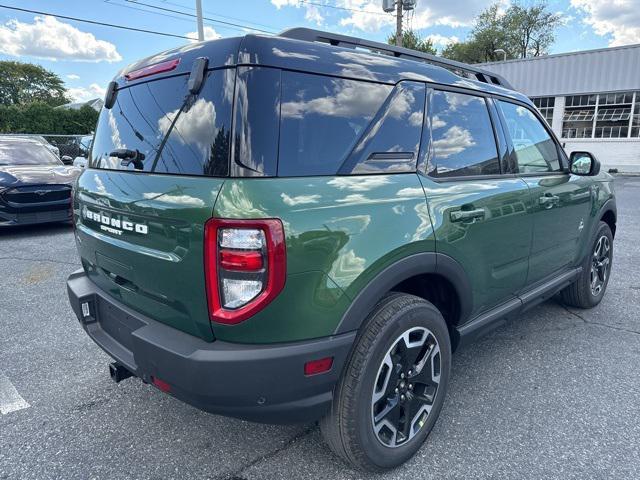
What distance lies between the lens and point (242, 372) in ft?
5.55

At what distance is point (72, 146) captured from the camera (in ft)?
55.6

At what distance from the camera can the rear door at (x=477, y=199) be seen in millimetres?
2312

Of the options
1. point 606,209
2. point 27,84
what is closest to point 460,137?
point 606,209

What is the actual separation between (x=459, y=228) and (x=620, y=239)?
6.33 m

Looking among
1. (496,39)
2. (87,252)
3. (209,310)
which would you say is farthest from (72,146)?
(496,39)

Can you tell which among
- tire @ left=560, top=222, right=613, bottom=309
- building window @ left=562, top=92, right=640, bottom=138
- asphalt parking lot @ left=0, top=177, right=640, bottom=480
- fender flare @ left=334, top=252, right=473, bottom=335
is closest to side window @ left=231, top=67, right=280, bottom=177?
fender flare @ left=334, top=252, right=473, bottom=335

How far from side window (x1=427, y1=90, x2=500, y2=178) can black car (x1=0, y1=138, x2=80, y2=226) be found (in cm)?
661

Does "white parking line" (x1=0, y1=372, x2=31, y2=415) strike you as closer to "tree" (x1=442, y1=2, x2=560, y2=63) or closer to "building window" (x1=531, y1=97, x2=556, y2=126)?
"building window" (x1=531, y1=97, x2=556, y2=126)

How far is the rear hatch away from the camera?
68.6 inches

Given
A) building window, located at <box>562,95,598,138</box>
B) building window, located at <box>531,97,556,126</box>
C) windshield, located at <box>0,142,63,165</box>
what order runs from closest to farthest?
1. windshield, located at <box>0,142,63,165</box>
2. building window, located at <box>562,95,598,138</box>
3. building window, located at <box>531,97,556,126</box>

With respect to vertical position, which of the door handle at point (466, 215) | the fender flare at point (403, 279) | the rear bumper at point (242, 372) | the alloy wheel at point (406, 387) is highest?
the door handle at point (466, 215)

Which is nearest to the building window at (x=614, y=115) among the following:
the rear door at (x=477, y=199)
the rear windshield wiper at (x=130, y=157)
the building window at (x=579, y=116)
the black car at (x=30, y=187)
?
the building window at (x=579, y=116)

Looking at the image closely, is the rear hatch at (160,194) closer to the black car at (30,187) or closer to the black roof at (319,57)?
the black roof at (319,57)

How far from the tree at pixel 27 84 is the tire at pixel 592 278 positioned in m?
60.0
